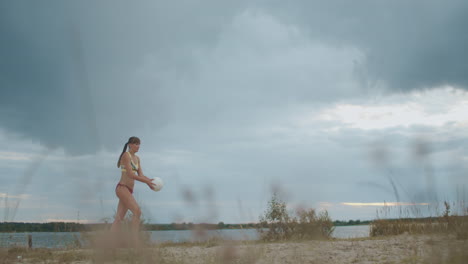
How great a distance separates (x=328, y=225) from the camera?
13.2m

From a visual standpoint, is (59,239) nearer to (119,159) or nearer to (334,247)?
(119,159)

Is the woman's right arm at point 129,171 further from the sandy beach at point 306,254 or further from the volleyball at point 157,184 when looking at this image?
the sandy beach at point 306,254

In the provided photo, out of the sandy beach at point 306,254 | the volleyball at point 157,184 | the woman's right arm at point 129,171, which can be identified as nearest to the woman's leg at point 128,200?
the woman's right arm at point 129,171

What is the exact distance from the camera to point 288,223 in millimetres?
12664

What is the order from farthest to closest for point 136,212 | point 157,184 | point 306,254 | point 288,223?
point 288,223 < point 157,184 < point 136,212 < point 306,254

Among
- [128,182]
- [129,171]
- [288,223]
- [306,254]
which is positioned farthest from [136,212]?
[288,223]

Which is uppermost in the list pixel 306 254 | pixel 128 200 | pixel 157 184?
pixel 157 184

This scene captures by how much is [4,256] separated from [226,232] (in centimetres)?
593

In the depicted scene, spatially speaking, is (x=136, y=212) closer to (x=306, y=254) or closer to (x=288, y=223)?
(x=306, y=254)

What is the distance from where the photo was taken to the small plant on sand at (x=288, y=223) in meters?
12.4

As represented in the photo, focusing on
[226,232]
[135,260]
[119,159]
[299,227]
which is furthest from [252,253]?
[299,227]

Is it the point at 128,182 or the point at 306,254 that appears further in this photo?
the point at 128,182

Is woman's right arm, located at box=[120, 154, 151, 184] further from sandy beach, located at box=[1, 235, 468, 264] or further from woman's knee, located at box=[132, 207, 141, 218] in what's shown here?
sandy beach, located at box=[1, 235, 468, 264]

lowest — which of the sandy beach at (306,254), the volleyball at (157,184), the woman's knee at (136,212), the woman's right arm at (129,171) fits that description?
the sandy beach at (306,254)
